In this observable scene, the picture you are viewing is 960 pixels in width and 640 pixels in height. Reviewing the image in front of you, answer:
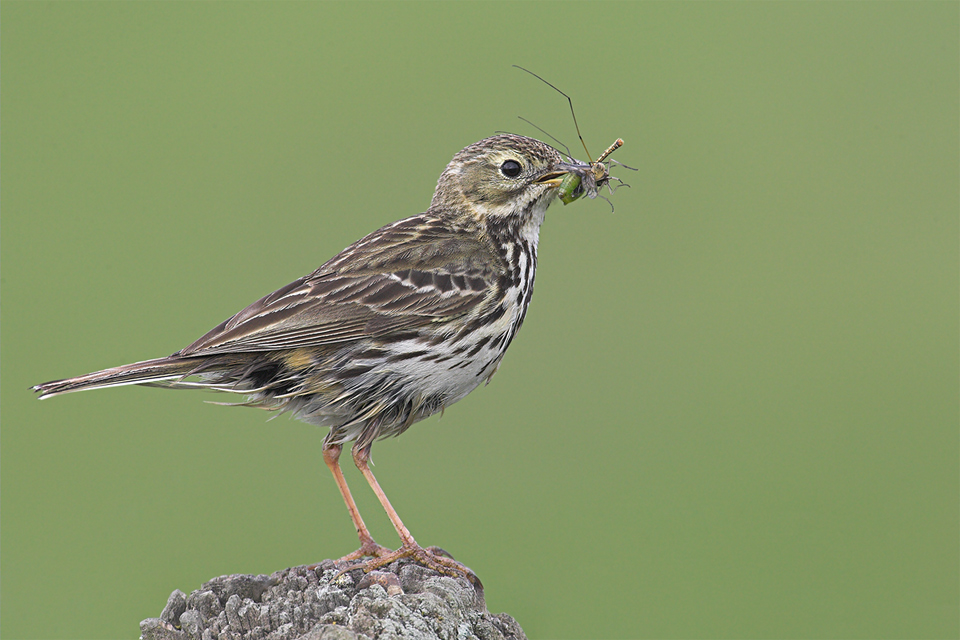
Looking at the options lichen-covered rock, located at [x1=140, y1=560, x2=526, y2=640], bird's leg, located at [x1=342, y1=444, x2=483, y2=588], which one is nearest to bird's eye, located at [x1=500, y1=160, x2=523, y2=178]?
bird's leg, located at [x1=342, y1=444, x2=483, y2=588]

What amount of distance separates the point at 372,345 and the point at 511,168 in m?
1.69

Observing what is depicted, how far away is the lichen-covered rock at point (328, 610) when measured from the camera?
5051 millimetres

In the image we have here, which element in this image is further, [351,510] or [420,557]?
[351,510]

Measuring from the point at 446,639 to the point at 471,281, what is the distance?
237cm

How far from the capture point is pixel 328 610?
5.37 meters

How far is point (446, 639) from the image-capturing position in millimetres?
5156

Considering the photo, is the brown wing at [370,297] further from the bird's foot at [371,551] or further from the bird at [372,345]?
the bird's foot at [371,551]

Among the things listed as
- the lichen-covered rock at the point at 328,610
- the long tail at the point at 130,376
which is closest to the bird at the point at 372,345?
the long tail at the point at 130,376

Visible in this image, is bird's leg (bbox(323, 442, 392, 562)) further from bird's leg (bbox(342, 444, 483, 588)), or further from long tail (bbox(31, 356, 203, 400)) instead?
long tail (bbox(31, 356, 203, 400))

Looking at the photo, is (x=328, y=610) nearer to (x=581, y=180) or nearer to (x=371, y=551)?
(x=371, y=551)

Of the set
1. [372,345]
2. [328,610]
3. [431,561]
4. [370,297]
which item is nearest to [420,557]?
[431,561]

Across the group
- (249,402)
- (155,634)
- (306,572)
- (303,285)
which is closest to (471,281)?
(303,285)

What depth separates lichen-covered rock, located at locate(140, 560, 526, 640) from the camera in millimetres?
5051

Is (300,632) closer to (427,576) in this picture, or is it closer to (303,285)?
(427,576)
